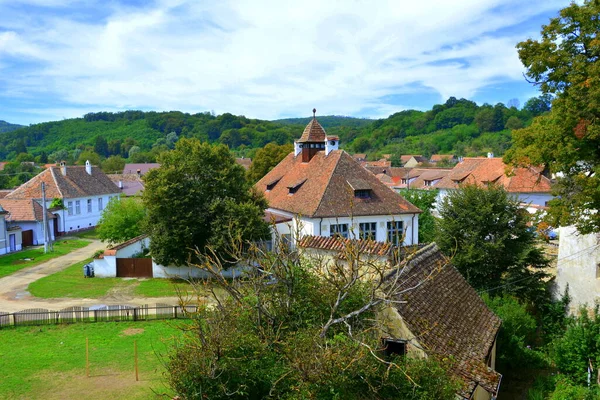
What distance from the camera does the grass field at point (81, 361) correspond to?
14.3 m

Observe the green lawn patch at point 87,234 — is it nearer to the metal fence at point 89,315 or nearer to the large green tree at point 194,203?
the large green tree at point 194,203

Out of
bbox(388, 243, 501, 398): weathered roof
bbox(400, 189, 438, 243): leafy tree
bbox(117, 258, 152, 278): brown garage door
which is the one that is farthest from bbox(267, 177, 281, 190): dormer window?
bbox(388, 243, 501, 398): weathered roof

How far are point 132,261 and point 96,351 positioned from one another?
40.8 feet

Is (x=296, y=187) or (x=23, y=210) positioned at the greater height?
(x=296, y=187)

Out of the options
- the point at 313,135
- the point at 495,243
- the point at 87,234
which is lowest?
the point at 87,234

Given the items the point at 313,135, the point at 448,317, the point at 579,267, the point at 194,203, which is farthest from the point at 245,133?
the point at 448,317

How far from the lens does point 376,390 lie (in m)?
7.46

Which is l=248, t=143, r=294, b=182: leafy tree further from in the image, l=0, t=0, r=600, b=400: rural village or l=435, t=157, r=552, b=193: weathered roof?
l=435, t=157, r=552, b=193: weathered roof

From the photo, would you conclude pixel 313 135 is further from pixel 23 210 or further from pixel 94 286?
pixel 23 210

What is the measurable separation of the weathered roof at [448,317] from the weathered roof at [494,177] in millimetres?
27976

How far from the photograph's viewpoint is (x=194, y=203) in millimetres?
27406

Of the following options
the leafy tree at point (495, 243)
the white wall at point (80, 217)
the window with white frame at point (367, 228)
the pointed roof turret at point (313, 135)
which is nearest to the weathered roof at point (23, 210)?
the white wall at point (80, 217)

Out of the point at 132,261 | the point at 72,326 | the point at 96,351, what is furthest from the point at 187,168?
the point at 96,351

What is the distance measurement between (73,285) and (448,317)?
76.0ft
